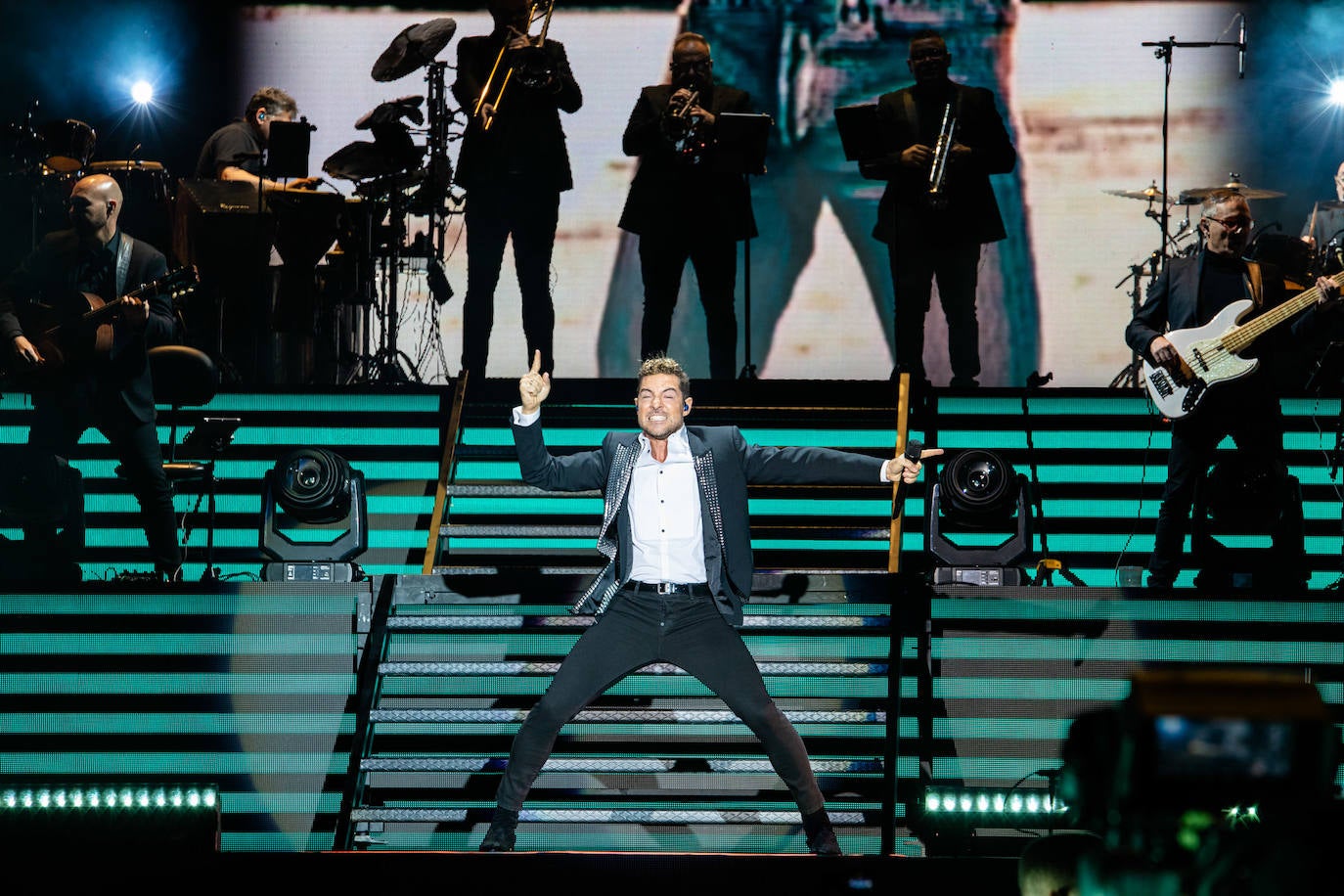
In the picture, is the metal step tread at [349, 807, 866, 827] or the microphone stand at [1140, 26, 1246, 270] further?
the microphone stand at [1140, 26, 1246, 270]

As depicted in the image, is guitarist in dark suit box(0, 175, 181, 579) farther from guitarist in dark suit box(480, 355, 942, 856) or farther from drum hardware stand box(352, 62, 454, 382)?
guitarist in dark suit box(480, 355, 942, 856)

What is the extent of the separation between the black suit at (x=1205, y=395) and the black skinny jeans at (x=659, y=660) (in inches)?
106

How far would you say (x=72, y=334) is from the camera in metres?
7.46

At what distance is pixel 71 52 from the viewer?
1109 centimetres

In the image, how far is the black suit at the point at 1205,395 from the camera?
23.7ft

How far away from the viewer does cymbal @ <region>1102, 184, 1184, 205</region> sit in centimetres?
1089

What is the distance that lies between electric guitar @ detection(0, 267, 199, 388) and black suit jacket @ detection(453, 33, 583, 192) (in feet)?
5.71

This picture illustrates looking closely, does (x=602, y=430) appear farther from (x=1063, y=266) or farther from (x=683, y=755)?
(x=1063, y=266)

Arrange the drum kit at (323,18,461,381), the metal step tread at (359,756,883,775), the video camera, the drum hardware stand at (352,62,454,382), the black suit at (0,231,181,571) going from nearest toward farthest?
1. the video camera
2. the metal step tread at (359,756,883,775)
3. the black suit at (0,231,181,571)
4. the drum kit at (323,18,461,381)
5. the drum hardware stand at (352,62,454,382)

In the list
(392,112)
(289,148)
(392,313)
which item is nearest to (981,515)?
(392,313)

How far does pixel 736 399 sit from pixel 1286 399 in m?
3.01

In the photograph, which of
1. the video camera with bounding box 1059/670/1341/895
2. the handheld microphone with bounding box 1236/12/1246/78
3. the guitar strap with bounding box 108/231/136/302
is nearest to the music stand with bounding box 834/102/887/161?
the guitar strap with bounding box 108/231/136/302

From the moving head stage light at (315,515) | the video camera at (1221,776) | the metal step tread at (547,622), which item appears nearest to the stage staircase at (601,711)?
the metal step tread at (547,622)

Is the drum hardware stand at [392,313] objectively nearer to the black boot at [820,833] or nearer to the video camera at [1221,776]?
the black boot at [820,833]
